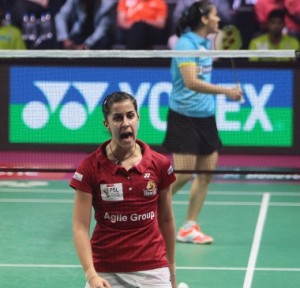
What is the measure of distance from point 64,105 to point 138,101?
0.86 metres

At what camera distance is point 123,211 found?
582 centimetres

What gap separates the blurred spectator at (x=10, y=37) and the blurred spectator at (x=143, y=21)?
1387 mm

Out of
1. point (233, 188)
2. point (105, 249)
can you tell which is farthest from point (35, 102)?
point (105, 249)

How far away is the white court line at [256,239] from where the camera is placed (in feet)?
29.3

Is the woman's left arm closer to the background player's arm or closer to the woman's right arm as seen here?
the woman's right arm

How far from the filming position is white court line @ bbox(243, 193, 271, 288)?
8934mm

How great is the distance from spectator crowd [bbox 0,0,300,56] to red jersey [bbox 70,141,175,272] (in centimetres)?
876

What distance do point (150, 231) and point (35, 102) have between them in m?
6.82

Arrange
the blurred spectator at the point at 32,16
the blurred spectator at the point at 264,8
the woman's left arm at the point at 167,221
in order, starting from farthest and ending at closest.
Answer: the blurred spectator at the point at 32,16, the blurred spectator at the point at 264,8, the woman's left arm at the point at 167,221

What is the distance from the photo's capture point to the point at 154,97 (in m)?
12.7

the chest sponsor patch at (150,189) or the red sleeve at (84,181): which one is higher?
the red sleeve at (84,181)

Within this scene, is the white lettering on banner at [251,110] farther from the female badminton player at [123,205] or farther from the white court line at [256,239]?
the female badminton player at [123,205]

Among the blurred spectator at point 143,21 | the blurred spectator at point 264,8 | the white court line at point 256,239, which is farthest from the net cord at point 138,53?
the blurred spectator at point 143,21

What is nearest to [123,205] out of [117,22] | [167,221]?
[167,221]
